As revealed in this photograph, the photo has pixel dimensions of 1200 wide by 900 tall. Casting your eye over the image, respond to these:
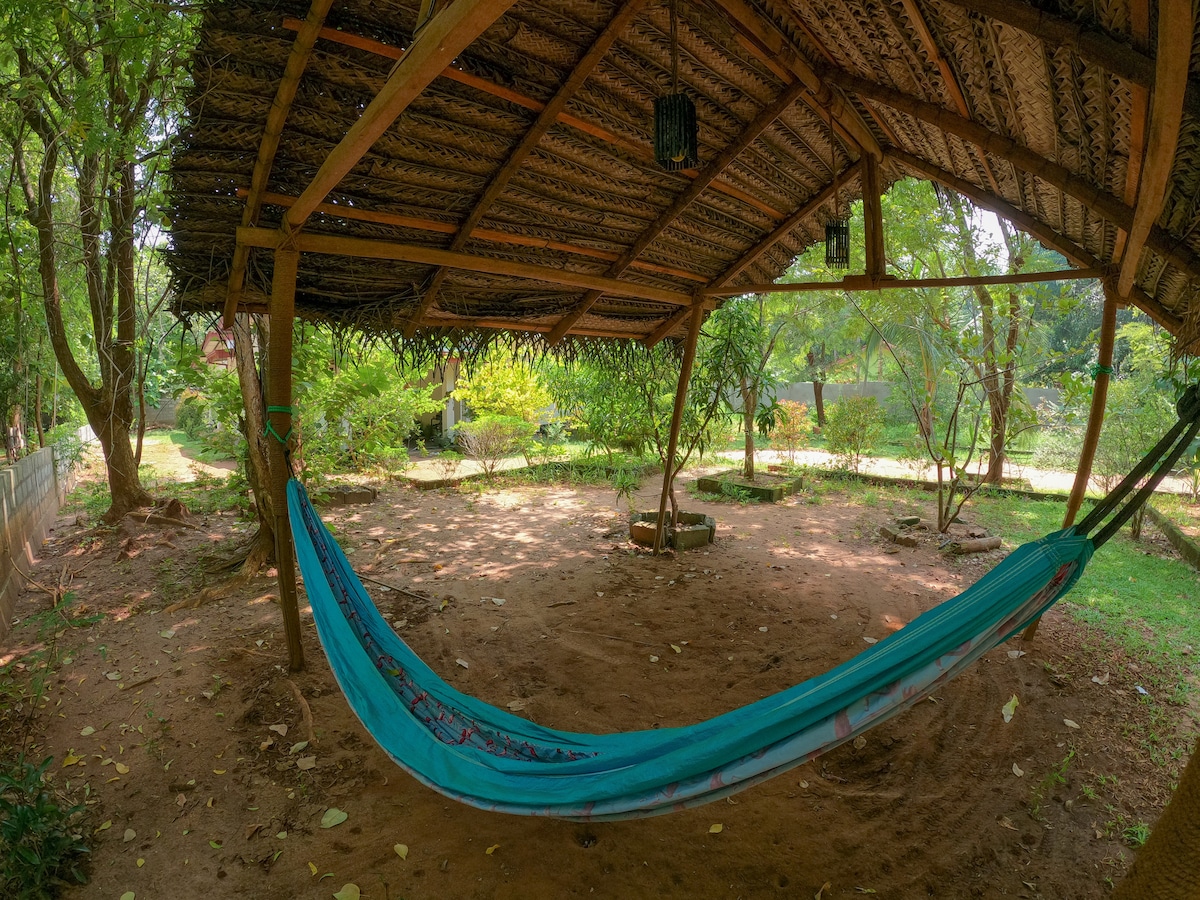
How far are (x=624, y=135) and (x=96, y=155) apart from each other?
3.33m

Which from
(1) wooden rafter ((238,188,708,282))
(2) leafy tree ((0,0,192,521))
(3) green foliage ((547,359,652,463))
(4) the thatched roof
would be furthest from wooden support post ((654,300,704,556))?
(2) leafy tree ((0,0,192,521))

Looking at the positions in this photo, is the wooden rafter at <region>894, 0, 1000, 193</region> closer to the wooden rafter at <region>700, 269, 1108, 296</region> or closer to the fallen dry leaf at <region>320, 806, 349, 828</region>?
the wooden rafter at <region>700, 269, 1108, 296</region>

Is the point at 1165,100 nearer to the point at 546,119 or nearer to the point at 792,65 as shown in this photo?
the point at 792,65

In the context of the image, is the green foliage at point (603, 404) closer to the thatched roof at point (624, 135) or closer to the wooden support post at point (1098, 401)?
the thatched roof at point (624, 135)

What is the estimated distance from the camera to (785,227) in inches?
135

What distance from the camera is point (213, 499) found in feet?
16.2

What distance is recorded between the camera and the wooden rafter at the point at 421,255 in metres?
2.13

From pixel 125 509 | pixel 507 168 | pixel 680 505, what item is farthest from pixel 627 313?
pixel 125 509

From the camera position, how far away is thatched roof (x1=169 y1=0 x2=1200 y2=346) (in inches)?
61.3

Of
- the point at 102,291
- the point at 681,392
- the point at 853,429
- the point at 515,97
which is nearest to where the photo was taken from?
the point at 515,97

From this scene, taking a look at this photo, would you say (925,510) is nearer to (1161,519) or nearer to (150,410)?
(1161,519)

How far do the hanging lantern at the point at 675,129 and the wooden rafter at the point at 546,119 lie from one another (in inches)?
10.6

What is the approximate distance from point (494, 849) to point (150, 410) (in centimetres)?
1453

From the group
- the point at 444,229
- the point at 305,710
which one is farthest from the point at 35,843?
the point at 444,229
